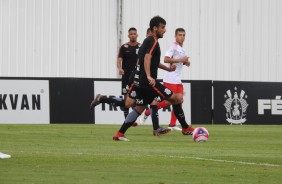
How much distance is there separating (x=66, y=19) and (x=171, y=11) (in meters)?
3.89

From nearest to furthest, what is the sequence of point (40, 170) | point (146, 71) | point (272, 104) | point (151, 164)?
point (40, 170)
point (151, 164)
point (146, 71)
point (272, 104)

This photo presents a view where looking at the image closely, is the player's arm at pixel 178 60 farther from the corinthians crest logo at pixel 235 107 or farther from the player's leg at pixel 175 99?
the corinthians crest logo at pixel 235 107

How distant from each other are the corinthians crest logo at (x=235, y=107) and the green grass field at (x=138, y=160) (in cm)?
926

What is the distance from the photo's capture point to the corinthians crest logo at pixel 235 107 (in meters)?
26.8

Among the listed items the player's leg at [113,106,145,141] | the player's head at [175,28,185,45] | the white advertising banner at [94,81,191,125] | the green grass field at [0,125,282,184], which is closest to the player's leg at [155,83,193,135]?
the player's leg at [113,106,145,141]

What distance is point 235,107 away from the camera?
26875 mm

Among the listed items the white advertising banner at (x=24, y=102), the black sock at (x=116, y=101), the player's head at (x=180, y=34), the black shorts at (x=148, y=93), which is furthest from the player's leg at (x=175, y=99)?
the white advertising banner at (x=24, y=102)

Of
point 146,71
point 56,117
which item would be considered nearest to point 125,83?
point 56,117

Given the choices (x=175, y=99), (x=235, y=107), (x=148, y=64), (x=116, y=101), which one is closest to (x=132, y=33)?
(x=116, y=101)

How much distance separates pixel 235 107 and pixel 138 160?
1545cm

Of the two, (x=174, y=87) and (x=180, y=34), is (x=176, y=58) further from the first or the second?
(x=174, y=87)

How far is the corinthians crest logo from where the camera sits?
2678 centimetres

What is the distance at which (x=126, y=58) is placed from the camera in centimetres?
2139

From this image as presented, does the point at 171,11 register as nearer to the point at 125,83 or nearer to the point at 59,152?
the point at 125,83
